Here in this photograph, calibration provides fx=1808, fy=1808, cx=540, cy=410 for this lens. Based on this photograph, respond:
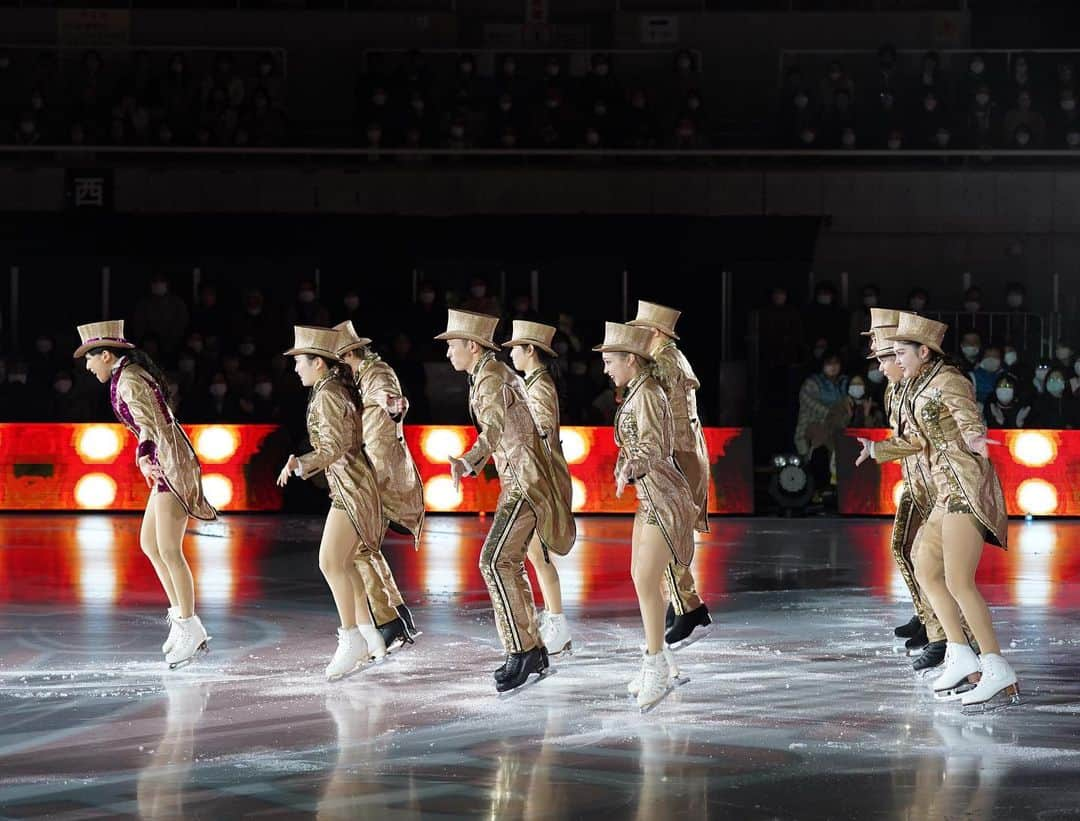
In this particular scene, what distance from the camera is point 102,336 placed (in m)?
10.8

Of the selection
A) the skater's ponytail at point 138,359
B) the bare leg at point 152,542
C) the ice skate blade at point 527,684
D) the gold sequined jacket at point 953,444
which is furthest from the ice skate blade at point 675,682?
the skater's ponytail at point 138,359

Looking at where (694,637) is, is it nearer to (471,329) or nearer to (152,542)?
(471,329)

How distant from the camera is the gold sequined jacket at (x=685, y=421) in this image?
11.8 m

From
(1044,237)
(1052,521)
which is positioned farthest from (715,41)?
(1052,521)

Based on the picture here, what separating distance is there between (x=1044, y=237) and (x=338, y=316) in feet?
32.4

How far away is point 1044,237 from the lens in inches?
989

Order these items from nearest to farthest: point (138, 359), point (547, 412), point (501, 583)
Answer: point (501, 583)
point (547, 412)
point (138, 359)

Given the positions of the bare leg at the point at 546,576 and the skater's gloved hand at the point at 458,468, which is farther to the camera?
the bare leg at the point at 546,576

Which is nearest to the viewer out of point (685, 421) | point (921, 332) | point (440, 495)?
point (921, 332)

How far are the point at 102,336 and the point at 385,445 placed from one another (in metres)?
1.81

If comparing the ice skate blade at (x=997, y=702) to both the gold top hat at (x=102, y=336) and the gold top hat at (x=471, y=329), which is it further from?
the gold top hat at (x=102, y=336)

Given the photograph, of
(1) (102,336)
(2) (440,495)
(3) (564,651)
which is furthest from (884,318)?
(2) (440,495)

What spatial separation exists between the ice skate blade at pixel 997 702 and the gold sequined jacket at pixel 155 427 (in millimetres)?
4532

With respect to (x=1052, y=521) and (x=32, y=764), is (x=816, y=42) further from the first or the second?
(x=32, y=764)
